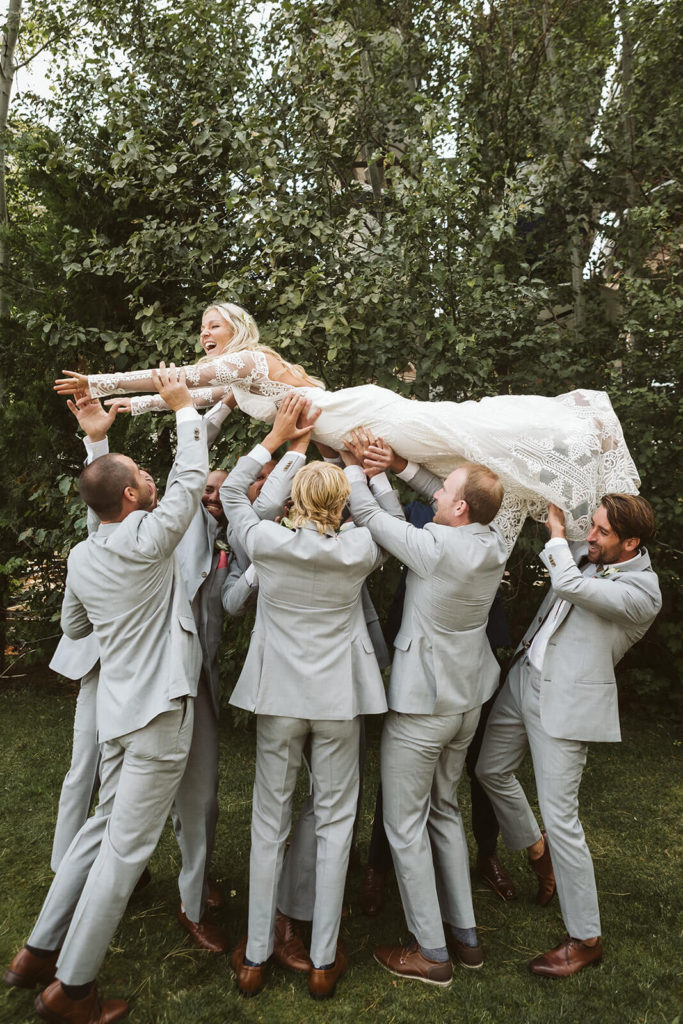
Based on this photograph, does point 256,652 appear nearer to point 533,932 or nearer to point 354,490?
point 354,490

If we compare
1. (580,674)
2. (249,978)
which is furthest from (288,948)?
(580,674)

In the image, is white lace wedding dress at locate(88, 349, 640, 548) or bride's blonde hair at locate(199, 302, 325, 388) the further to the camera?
bride's blonde hair at locate(199, 302, 325, 388)

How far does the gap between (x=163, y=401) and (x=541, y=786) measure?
2.68m

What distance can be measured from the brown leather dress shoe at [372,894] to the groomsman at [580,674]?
0.92 meters

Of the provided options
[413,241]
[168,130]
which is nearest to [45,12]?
[168,130]

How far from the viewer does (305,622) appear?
10.9 ft

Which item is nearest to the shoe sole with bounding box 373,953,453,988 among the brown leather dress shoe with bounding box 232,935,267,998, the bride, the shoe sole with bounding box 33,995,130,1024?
the brown leather dress shoe with bounding box 232,935,267,998

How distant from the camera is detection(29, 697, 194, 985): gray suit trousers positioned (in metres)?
Result: 2.92

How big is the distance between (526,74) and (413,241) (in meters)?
2.96

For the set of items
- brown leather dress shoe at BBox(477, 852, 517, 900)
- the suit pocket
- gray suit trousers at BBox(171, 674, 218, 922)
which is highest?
the suit pocket

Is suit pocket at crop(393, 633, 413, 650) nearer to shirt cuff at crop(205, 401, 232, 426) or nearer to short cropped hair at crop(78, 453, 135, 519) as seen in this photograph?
short cropped hair at crop(78, 453, 135, 519)

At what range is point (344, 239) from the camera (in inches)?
219

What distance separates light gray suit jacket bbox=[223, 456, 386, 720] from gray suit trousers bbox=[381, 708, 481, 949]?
269 millimetres

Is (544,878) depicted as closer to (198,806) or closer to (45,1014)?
(198,806)
